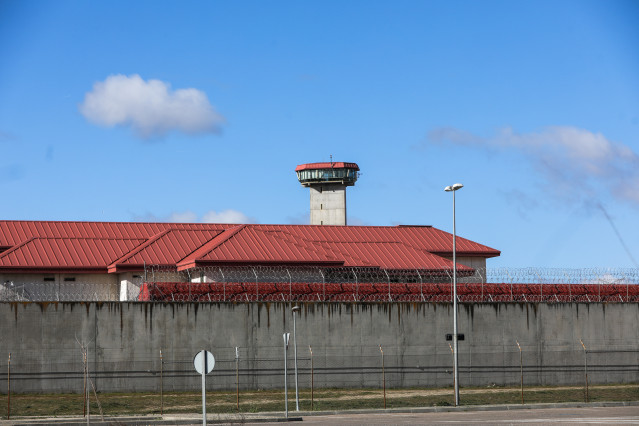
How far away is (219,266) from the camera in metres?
50.5

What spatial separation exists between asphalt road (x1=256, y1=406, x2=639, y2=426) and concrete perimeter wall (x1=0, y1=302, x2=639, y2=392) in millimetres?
10258

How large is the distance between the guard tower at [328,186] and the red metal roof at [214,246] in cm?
2178

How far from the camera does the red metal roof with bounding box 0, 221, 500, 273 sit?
5266cm

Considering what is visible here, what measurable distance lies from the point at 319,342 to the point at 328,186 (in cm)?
4250

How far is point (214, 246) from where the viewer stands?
52.4m

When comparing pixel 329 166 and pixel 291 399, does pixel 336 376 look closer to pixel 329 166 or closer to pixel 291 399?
pixel 291 399

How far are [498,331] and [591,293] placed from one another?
952 centimetres

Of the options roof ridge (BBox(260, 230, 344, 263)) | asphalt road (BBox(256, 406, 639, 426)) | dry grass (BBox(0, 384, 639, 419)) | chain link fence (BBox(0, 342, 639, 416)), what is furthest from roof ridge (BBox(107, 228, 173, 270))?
asphalt road (BBox(256, 406, 639, 426))

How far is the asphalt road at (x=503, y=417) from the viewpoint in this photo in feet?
97.9

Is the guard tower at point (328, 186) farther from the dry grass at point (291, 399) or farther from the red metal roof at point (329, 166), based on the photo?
the dry grass at point (291, 399)

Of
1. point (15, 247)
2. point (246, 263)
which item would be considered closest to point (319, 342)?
point (246, 263)

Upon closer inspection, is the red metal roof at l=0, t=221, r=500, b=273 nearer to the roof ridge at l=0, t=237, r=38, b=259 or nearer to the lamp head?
the roof ridge at l=0, t=237, r=38, b=259

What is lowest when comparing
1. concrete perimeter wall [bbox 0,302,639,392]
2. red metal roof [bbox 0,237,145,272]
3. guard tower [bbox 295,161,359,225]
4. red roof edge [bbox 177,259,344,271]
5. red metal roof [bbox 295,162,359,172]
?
concrete perimeter wall [bbox 0,302,639,392]

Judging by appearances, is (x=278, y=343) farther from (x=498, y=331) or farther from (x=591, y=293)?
(x=591, y=293)
